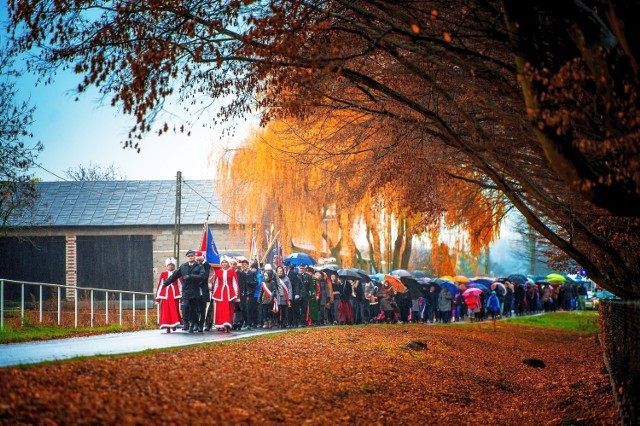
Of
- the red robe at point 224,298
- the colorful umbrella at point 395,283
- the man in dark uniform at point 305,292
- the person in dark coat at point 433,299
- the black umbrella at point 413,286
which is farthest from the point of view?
the person in dark coat at point 433,299

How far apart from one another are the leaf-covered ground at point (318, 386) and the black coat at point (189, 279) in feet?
12.8

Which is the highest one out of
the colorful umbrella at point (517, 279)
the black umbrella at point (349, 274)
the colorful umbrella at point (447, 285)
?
the black umbrella at point (349, 274)

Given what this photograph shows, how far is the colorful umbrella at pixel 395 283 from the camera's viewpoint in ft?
112

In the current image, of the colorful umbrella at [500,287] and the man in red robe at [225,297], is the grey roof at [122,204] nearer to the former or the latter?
the colorful umbrella at [500,287]

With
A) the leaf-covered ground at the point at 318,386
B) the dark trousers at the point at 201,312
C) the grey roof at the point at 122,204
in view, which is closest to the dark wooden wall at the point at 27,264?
the grey roof at the point at 122,204

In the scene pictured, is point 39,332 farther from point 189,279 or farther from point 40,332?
point 189,279

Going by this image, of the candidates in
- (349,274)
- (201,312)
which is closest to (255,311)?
(201,312)

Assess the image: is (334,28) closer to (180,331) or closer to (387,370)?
(387,370)

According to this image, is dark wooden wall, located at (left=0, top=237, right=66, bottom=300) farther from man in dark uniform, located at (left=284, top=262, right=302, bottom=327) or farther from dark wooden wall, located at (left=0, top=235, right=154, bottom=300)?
man in dark uniform, located at (left=284, top=262, right=302, bottom=327)

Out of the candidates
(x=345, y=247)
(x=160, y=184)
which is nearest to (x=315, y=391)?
(x=345, y=247)

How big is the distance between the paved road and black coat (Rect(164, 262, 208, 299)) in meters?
1.21

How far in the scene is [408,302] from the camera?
3594 cm

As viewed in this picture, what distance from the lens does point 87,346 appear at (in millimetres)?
16141

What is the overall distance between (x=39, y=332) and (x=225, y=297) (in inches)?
211
